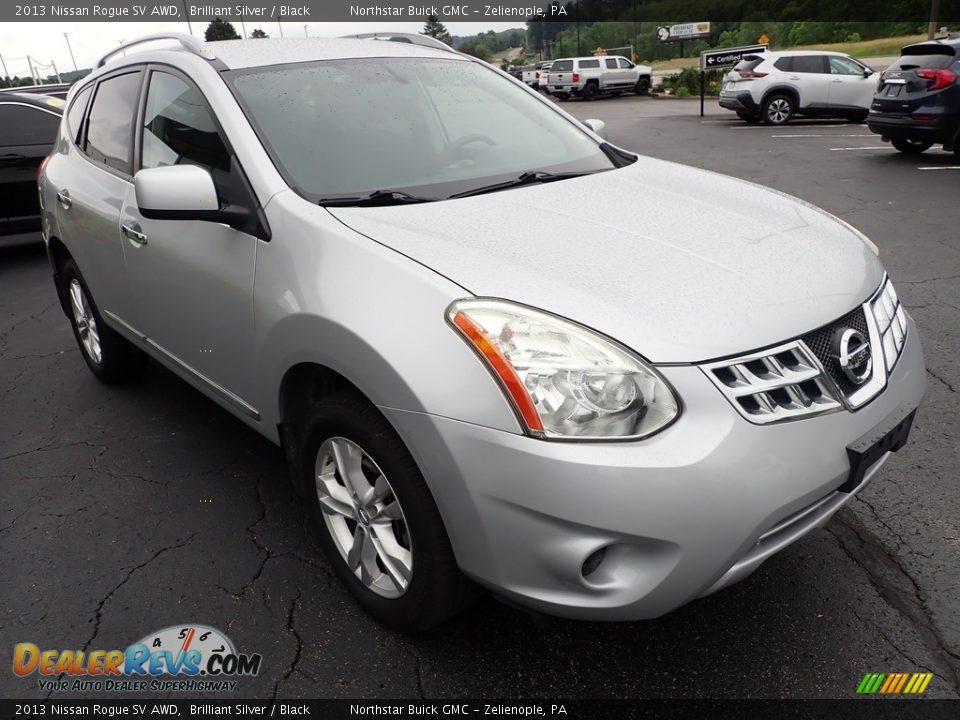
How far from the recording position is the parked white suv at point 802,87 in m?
16.3

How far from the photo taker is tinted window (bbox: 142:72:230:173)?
2.68 m

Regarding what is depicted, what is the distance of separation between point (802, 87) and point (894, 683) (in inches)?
669

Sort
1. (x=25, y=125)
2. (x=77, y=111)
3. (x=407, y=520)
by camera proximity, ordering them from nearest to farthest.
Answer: (x=407, y=520) < (x=77, y=111) < (x=25, y=125)

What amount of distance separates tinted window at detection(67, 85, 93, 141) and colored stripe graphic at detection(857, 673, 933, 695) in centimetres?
416

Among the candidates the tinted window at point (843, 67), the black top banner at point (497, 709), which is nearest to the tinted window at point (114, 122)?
the black top banner at point (497, 709)

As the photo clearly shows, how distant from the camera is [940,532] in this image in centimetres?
264

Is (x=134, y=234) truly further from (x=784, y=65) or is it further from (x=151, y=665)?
(x=784, y=65)

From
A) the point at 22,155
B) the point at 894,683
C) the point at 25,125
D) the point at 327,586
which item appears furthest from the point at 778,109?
the point at 327,586

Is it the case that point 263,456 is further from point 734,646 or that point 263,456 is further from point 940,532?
point 940,532

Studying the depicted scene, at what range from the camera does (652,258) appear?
2.06 metres

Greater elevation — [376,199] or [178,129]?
[178,129]

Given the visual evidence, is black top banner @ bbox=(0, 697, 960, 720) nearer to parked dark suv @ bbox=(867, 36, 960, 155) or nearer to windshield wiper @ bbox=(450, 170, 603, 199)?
windshield wiper @ bbox=(450, 170, 603, 199)

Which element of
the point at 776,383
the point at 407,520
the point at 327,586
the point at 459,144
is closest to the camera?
the point at 776,383

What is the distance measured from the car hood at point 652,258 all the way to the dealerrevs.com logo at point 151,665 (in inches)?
52.0
